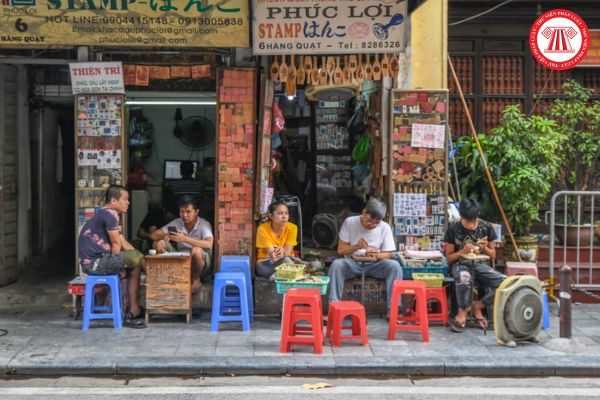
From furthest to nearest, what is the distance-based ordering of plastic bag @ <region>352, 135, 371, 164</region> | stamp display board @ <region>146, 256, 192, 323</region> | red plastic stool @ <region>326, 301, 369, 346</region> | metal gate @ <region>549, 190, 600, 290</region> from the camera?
1. plastic bag @ <region>352, 135, 371, 164</region>
2. metal gate @ <region>549, 190, 600, 290</region>
3. stamp display board @ <region>146, 256, 192, 323</region>
4. red plastic stool @ <region>326, 301, 369, 346</region>

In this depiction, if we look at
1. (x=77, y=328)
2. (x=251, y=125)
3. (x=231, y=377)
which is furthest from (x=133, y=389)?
(x=251, y=125)

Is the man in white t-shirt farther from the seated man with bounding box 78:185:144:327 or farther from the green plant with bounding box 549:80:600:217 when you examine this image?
the green plant with bounding box 549:80:600:217

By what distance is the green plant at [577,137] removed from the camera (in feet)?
35.2

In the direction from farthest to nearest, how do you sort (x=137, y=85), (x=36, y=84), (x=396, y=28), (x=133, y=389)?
(x=36, y=84), (x=137, y=85), (x=396, y=28), (x=133, y=389)

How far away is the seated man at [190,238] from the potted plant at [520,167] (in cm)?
379

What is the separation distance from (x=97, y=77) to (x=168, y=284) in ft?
9.25

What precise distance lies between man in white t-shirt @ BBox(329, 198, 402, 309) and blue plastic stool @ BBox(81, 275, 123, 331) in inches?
92.2

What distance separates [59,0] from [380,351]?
213 inches

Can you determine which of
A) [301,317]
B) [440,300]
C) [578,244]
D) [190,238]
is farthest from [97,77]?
[578,244]

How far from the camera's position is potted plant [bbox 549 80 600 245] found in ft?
35.0

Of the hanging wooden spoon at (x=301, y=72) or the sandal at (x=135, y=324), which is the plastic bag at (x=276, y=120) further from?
the sandal at (x=135, y=324)

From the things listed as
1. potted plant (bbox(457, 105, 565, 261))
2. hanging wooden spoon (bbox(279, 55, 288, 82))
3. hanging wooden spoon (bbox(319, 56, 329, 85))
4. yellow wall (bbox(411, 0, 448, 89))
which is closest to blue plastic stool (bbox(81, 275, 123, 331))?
hanging wooden spoon (bbox(279, 55, 288, 82))

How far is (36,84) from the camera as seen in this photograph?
1063cm

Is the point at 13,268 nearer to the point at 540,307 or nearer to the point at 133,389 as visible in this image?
the point at 133,389
